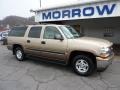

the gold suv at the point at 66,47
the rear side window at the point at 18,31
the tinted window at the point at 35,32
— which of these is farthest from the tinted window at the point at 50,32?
the rear side window at the point at 18,31

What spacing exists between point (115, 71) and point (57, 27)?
9.68 feet

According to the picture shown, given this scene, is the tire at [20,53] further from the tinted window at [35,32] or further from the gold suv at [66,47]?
the tinted window at [35,32]

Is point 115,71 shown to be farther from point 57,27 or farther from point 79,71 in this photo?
→ point 57,27

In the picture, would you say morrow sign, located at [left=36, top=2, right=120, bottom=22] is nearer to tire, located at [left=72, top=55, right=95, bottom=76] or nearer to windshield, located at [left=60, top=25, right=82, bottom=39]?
windshield, located at [left=60, top=25, right=82, bottom=39]

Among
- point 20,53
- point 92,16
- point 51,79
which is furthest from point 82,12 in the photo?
point 51,79

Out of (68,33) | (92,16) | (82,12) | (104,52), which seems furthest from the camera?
(82,12)

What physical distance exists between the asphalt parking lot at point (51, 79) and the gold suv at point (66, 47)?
1.39 ft

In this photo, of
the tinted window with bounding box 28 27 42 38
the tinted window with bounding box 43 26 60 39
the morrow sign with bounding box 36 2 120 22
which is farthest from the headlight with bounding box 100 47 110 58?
the morrow sign with bounding box 36 2 120 22

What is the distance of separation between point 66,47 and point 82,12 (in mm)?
5764

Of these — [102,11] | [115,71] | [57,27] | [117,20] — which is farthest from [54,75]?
[117,20]

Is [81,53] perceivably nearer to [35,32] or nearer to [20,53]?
[35,32]

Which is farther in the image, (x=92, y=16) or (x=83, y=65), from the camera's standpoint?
(x=92, y=16)

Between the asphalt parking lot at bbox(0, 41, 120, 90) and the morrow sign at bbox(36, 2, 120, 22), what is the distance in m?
4.15

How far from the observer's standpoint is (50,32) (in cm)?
698
